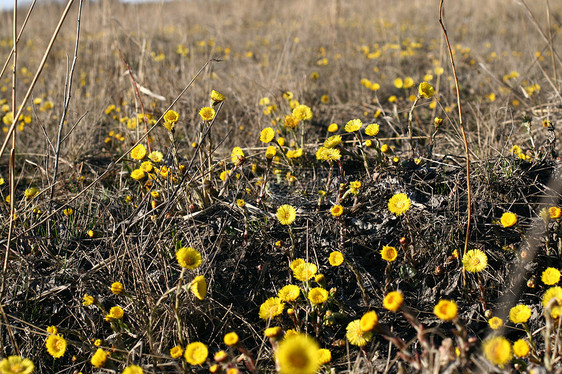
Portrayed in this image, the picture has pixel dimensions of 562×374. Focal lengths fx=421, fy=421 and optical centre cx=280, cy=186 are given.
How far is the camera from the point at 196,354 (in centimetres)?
135

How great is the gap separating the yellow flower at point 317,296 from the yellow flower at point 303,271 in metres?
0.06

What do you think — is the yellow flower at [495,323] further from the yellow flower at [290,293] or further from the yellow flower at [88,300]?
the yellow flower at [88,300]

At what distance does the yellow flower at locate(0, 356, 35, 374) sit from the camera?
4.08ft

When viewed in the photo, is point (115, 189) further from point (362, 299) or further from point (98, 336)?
point (362, 299)

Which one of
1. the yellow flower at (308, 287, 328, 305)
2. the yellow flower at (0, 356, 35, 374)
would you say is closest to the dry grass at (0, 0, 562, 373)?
the yellow flower at (308, 287, 328, 305)

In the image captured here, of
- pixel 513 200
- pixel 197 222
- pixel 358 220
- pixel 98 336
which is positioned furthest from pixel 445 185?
pixel 98 336

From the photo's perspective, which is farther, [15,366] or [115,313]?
[115,313]

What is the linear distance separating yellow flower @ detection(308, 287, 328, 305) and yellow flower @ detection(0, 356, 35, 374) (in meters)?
0.91

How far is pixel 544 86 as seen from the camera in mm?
3578

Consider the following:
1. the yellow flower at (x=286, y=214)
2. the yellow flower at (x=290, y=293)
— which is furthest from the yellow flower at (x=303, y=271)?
the yellow flower at (x=286, y=214)

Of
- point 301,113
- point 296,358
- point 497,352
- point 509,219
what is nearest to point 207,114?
point 301,113

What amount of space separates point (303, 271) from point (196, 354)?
1.60 feet

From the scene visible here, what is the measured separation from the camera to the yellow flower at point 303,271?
5.20 feet

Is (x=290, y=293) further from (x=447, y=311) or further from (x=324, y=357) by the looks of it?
(x=447, y=311)
